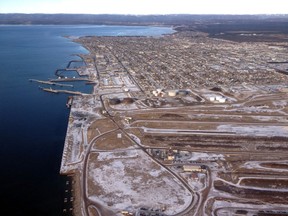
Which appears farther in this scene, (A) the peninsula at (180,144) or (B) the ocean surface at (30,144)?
(B) the ocean surface at (30,144)

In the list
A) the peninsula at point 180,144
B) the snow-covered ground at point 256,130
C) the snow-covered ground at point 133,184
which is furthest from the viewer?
the snow-covered ground at point 256,130

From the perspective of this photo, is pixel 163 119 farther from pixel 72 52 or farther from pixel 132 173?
pixel 72 52

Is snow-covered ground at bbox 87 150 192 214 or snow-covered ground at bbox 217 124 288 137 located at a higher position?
snow-covered ground at bbox 217 124 288 137

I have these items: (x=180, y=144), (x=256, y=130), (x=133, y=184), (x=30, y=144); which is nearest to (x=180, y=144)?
(x=180, y=144)

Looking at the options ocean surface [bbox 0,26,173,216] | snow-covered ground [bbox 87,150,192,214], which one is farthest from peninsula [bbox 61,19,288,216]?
ocean surface [bbox 0,26,173,216]

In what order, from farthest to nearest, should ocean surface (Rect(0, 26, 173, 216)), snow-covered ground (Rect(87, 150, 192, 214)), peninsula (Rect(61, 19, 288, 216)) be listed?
ocean surface (Rect(0, 26, 173, 216)), peninsula (Rect(61, 19, 288, 216)), snow-covered ground (Rect(87, 150, 192, 214))

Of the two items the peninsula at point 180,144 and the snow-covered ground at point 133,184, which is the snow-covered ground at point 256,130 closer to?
the peninsula at point 180,144

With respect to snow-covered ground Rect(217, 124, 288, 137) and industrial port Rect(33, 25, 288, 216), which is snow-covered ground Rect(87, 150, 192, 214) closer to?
industrial port Rect(33, 25, 288, 216)

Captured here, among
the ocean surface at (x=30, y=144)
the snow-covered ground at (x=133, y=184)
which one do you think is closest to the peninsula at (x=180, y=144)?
the snow-covered ground at (x=133, y=184)

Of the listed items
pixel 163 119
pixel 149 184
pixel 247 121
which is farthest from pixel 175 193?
pixel 247 121

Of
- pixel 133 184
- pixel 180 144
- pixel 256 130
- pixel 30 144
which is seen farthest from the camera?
pixel 256 130

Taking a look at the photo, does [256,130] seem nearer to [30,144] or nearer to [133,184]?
[133,184]
